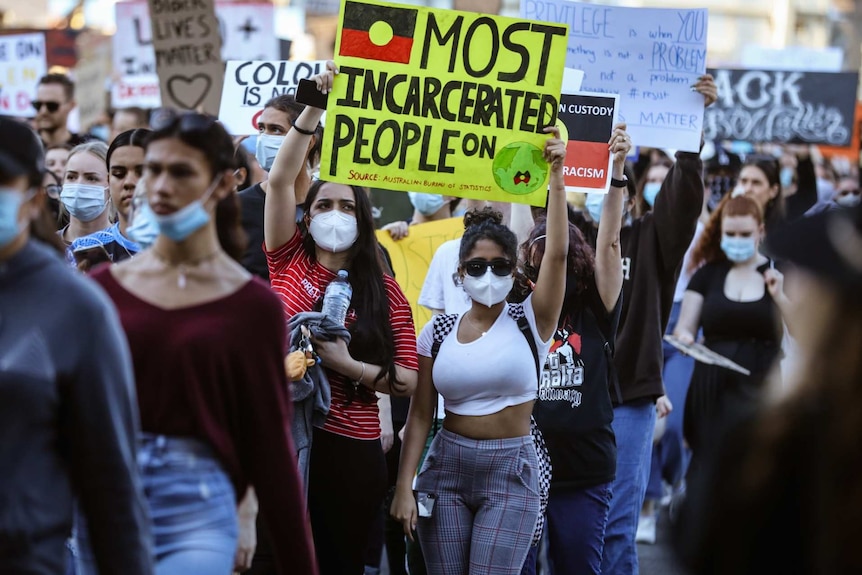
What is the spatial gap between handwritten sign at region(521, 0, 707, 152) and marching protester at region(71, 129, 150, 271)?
229cm

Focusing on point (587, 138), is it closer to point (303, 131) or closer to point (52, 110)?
point (303, 131)

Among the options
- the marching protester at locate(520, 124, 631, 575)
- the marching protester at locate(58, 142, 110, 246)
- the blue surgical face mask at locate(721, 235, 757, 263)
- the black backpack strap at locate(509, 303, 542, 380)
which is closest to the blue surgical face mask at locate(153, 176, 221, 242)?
the black backpack strap at locate(509, 303, 542, 380)

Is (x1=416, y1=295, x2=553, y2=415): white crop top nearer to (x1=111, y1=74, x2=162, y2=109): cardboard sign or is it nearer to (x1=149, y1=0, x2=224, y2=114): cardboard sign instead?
(x1=149, y1=0, x2=224, y2=114): cardboard sign

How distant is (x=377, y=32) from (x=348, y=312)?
4.08ft

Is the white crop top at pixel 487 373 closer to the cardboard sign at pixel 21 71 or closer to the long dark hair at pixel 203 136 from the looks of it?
the long dark hair at pixel 203 136

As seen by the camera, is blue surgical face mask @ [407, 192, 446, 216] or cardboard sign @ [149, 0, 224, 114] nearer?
blue surgical face mask @ [407, 192, 446, 216]

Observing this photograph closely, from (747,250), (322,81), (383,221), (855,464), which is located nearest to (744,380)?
(747,250)

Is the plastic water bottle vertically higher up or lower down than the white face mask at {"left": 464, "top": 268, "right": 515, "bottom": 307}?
lower down

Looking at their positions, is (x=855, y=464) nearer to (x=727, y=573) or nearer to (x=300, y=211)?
(x=727, y=573)

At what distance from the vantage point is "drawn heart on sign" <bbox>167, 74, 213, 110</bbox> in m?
10.1

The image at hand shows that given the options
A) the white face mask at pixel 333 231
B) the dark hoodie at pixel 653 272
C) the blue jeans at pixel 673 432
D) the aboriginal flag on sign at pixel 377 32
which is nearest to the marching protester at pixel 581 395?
the dark hoodie at pixel 653 272

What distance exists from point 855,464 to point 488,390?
10.5ft

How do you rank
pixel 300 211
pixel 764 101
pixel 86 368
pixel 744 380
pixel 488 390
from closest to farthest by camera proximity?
pixel 86 368, pixel 488 390, pixel 300 211, pixel 744 380, pixel 764 101

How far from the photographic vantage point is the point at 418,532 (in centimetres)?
576
